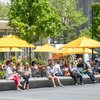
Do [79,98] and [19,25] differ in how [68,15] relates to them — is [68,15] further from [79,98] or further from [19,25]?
[79,98]

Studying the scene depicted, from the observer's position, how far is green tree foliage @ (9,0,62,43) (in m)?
42.6

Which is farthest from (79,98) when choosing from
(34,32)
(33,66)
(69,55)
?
(69,55)

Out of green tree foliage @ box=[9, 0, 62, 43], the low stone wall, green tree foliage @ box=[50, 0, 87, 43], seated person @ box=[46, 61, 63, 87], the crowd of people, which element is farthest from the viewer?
green tree foliage @ box=[50, 0, 87, 43]

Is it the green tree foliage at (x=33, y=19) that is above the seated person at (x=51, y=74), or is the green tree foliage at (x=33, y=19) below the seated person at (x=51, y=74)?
above

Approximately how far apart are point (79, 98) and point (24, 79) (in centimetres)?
579

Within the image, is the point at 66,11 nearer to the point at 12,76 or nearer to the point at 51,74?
the point at 51,74

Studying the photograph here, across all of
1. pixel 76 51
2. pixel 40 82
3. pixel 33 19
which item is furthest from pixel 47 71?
pixel 76 51

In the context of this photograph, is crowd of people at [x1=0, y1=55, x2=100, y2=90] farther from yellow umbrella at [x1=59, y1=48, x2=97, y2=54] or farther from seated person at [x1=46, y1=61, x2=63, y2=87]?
yellow umbrella at [x1=59, y1=48, x2=97, y2=54]

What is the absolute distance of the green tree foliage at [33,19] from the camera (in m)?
42.6

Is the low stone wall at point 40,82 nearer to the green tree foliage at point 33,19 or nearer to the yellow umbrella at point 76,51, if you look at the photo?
the green tree foliage at point 33,19

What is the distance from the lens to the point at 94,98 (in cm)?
1953

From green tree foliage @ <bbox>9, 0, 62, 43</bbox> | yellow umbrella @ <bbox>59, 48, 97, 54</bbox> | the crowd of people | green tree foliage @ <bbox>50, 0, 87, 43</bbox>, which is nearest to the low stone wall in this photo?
the crowd of people

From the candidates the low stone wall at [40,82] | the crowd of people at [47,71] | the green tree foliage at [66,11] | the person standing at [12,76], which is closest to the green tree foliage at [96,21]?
the green tree foliage at [66,11]

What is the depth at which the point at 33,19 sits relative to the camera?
142 ft
